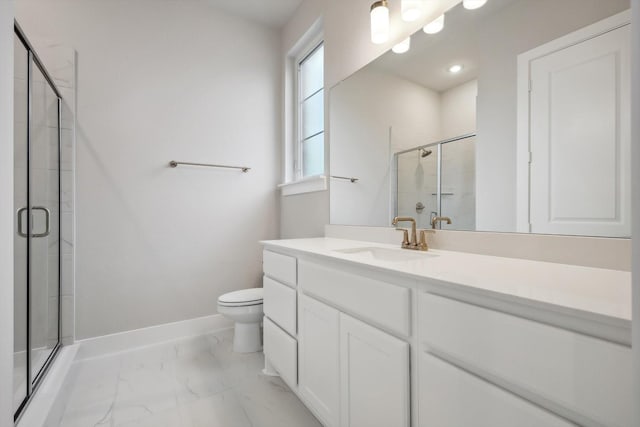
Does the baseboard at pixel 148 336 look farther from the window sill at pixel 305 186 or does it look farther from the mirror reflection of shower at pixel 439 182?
the mirror reflection of shower at pixel 439 182

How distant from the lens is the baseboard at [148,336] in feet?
6.48

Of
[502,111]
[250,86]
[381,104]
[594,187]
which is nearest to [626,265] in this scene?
[594,187]

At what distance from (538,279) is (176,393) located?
1.77 m

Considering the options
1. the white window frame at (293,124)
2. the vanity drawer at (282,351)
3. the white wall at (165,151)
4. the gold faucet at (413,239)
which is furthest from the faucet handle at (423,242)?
the white wall at (165,151)

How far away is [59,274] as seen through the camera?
1.87 m

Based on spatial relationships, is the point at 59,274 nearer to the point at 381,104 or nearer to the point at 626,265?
the point at 381,104

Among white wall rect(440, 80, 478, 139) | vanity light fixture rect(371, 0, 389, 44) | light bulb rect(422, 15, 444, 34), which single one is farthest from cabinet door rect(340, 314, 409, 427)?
vanity light fixture rect(371, 0, 389, 44)

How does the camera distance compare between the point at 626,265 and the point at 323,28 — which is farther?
the point at 323,28

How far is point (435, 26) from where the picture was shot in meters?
1.31

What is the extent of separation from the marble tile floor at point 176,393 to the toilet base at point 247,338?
54mm

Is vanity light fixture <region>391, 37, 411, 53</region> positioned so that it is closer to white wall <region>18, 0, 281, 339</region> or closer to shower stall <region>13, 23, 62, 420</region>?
white wall <region>18, 0, 281, 339</region>

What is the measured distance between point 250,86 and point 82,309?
2.12m

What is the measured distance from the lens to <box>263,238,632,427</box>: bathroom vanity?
50 centimetres

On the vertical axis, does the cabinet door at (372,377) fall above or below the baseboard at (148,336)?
above
